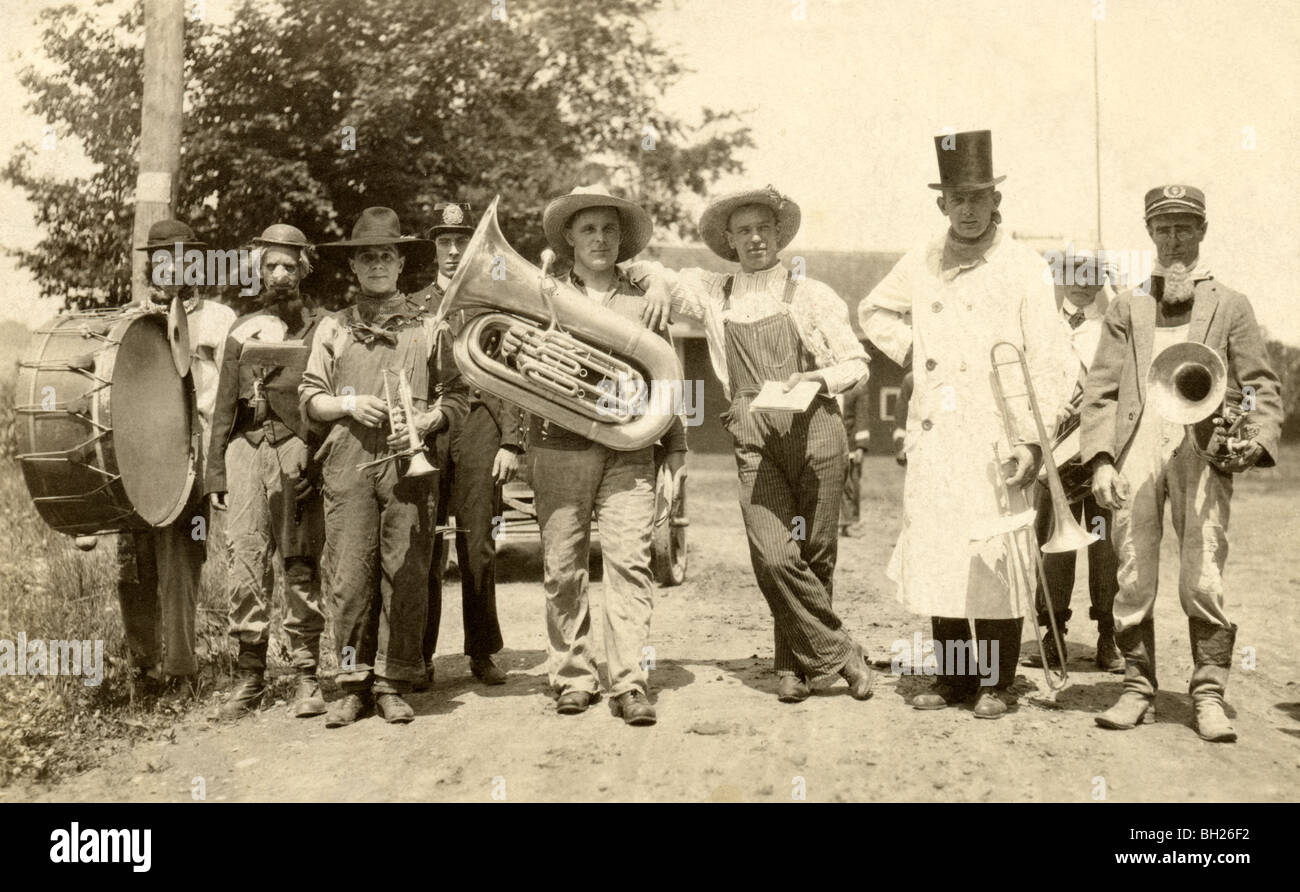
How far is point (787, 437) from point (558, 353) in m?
1.20

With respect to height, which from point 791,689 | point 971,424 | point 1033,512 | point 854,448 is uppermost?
point 971,424

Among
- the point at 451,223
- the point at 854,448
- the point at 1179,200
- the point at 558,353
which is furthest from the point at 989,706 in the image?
the point at 854,448

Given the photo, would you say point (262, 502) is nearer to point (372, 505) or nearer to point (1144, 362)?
point (372, 505)

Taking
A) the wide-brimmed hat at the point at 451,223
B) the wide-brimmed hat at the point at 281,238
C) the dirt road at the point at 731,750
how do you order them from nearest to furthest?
1. the dirt road at the point at 731,750
2. the wide-brimmed hat at the point at 281,238
3. the wide-brimmed hat at the point at 451,223

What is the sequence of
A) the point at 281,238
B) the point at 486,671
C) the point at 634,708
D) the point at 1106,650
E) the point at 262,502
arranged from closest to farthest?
1. the point at 634,708
2. the point at 262,502
3. the point at 281,238
4. the point at 486,671
5. the point at 1106,650

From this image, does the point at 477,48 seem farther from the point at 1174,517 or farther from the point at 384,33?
the point at 1174,517

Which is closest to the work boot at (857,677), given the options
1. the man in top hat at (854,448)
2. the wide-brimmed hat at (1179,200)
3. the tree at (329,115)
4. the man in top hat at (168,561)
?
the wide-brimmed hat at (1179,200)

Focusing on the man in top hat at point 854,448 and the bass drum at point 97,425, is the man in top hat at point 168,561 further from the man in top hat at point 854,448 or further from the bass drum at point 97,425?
the man in top hat at point 854,448

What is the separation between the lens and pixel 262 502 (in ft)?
18.9

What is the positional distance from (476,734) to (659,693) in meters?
1.01

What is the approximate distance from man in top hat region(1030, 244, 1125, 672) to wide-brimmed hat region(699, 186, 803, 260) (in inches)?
60.4

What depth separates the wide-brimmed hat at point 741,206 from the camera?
5.56 m

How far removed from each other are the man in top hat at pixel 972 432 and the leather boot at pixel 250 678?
3177 millimetres
